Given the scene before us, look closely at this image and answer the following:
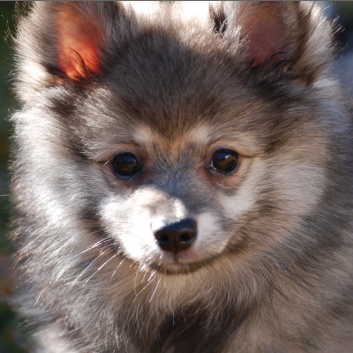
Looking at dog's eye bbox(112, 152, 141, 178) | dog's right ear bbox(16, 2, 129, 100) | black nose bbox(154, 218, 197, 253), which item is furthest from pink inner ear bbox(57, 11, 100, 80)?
black nose bbox(154, 218, 197, 253)

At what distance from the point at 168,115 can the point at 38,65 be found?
599mm

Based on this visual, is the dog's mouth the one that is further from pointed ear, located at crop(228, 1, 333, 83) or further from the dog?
pointed ear, located at crop(228, 1, 333, 83)

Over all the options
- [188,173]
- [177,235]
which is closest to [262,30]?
[188,173]

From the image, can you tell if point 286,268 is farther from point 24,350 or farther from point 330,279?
point 24,350

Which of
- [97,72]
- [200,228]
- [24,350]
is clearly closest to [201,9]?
[97,72]

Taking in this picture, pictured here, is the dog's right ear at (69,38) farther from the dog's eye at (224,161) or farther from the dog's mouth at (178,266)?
the dog's mouth at (178,266)

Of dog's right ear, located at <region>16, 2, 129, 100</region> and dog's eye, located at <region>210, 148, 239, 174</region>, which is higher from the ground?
dog's right ear, located at <region>16, 2, 129, 100</region>

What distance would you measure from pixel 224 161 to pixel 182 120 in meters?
0.22

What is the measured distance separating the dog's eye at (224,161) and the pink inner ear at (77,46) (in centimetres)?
57

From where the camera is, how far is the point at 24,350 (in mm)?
3293

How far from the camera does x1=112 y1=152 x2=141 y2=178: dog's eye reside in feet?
9.32

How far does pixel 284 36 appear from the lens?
9.38 feet

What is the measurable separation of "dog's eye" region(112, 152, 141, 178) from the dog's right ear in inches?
13.7

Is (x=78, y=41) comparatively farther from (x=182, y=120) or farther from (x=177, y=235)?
(x=177, y=235)
